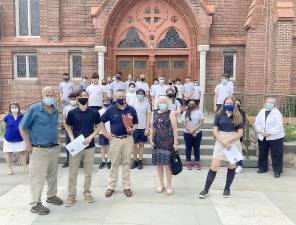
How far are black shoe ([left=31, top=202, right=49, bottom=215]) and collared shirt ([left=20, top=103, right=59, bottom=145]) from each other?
38.0 inches

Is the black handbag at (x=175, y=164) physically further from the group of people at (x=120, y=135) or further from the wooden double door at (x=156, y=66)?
the wooden double door at (x=156, y=66)

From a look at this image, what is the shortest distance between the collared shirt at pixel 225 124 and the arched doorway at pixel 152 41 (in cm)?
959

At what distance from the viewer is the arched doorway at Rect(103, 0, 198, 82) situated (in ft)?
52.4

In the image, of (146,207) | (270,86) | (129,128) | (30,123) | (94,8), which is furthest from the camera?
(94,8)

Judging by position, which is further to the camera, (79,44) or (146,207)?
(79,44)

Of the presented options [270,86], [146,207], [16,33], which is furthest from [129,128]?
[16,33]

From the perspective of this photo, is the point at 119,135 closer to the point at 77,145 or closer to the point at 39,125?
the point at 77,145

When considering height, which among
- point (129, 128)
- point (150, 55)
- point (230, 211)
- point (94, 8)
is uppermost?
point (94, 8)

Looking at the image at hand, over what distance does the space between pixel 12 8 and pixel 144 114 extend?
34.5ft

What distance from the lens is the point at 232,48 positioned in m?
15.6

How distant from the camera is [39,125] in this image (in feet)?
18.6

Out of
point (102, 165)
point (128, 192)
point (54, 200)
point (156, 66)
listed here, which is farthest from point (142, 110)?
point (156, 66)

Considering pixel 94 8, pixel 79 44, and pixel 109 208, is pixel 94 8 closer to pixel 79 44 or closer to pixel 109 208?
pixel 79 44

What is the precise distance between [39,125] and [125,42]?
445 inches
